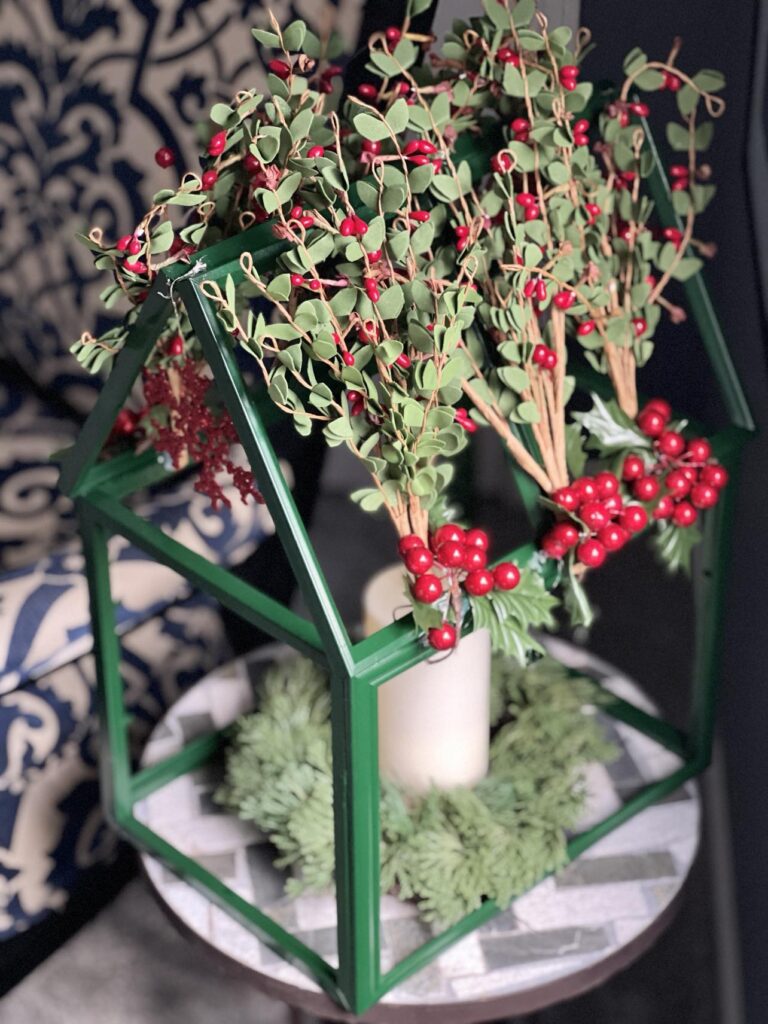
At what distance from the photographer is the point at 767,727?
3.13 ft

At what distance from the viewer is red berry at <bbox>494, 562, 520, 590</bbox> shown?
0.71 metres

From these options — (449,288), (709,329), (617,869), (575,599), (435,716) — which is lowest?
(617,869)

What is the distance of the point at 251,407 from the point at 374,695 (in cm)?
17

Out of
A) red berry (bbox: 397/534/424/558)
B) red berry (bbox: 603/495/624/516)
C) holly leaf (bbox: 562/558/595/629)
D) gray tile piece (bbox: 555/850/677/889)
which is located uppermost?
red berry (bbox: 397/534/424/558)

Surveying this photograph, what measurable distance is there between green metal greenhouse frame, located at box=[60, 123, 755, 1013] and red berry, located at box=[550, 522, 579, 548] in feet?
0.07

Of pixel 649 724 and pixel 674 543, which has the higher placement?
pixel 674 543

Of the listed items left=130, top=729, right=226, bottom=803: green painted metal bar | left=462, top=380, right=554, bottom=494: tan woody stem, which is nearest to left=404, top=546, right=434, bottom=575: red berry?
left=462, top=380, right=554, bottom=494: tan woody stem

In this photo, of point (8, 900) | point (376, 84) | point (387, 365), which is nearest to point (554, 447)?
point (387, 365)

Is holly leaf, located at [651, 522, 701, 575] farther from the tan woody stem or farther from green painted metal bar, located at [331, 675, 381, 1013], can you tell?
green painted metal bar, located at [331, 675, 381, 1013]

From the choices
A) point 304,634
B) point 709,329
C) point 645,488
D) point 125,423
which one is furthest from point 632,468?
point 125,423

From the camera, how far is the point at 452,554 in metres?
0.69

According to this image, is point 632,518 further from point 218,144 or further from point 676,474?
point 218,144

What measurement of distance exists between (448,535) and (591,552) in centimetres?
9

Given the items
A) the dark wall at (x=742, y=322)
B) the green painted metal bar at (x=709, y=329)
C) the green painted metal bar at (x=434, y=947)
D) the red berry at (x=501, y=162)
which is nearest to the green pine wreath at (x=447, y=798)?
the green painted metal bar at (x=434, y=947)
